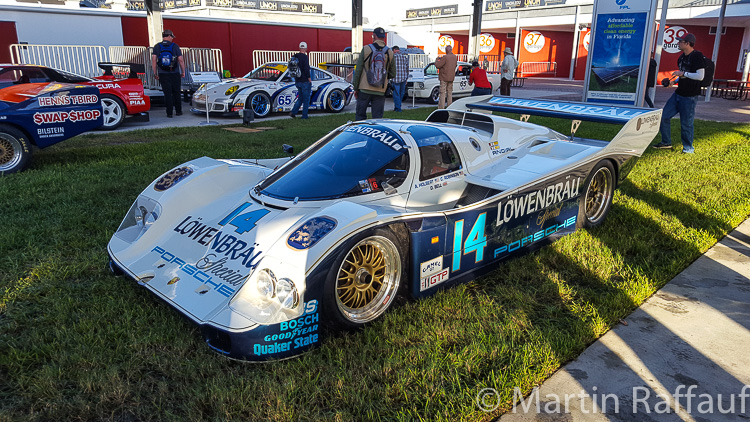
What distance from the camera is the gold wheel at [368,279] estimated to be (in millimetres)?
2951

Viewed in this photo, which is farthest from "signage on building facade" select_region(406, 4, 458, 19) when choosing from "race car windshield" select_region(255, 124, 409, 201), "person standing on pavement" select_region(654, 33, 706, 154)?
"race car windshield" select_region(255, 124, 409, 201)

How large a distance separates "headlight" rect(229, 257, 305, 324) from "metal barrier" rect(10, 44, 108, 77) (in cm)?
1511

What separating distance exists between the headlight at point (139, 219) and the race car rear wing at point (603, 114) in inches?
124

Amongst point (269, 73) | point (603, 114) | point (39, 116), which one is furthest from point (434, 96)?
point (39, 116)

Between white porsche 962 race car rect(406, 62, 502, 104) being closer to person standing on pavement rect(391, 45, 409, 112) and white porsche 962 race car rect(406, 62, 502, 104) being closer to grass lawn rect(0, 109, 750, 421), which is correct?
person standing on pavement rect(391, 45, 409, 112)

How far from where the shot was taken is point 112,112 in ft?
34.2

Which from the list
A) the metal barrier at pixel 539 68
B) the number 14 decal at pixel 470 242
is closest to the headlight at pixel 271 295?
the number 14 decal at pixel 470 242

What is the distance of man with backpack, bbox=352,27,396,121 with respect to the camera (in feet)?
24.4

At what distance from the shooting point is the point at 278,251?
2764mm

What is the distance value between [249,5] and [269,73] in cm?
3752

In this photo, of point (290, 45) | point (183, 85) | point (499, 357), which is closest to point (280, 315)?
point (499, 357)

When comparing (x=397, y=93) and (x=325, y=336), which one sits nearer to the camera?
(x=325, y=336)

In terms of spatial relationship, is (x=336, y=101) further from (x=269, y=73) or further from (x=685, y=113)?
(x=685, y=113)

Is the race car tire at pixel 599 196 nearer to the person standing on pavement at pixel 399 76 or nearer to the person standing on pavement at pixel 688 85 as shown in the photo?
the person standing on pavement at pixel 688 85
